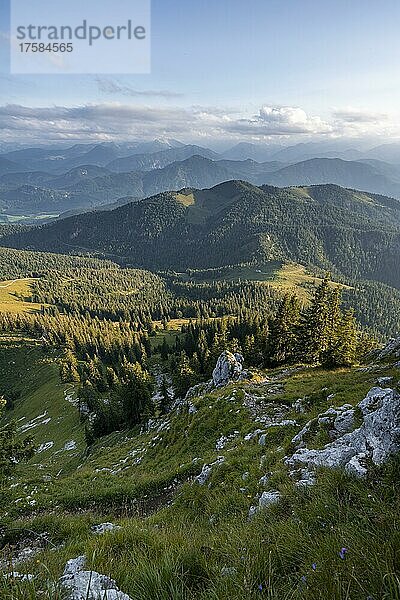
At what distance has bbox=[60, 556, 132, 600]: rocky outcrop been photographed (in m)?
3.80

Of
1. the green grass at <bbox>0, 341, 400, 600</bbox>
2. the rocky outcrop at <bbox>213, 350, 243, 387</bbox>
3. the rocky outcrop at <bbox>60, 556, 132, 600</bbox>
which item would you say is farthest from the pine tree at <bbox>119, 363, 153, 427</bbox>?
the rocky outcrop at <bbox>60, 556, 132, 600</bbox>

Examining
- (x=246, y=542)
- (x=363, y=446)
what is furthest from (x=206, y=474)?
(x=246, y=542)

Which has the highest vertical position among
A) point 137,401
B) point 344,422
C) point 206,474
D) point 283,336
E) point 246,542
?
point 246,542

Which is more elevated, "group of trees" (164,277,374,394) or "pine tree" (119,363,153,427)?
"group of trees" (164,277,374,394)

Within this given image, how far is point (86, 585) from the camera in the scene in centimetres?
441

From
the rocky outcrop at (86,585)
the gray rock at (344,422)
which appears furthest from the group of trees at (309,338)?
the rocky outcrop at (86,585)

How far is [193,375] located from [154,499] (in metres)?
47.7

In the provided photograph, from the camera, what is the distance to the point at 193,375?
6412cm

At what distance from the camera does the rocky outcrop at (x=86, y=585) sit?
12.5 ft

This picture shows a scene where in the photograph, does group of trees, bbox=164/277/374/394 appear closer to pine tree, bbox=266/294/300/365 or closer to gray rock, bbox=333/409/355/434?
pine tree, bbox=266/294/300/365

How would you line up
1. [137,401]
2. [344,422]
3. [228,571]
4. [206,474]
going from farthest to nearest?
[137,401] < [206,474] < [344,422] < [228,571]

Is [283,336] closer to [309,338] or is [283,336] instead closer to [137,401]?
[309,338]

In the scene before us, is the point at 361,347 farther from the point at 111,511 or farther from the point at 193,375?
the point at 111,511

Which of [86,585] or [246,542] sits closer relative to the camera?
[86,585]
